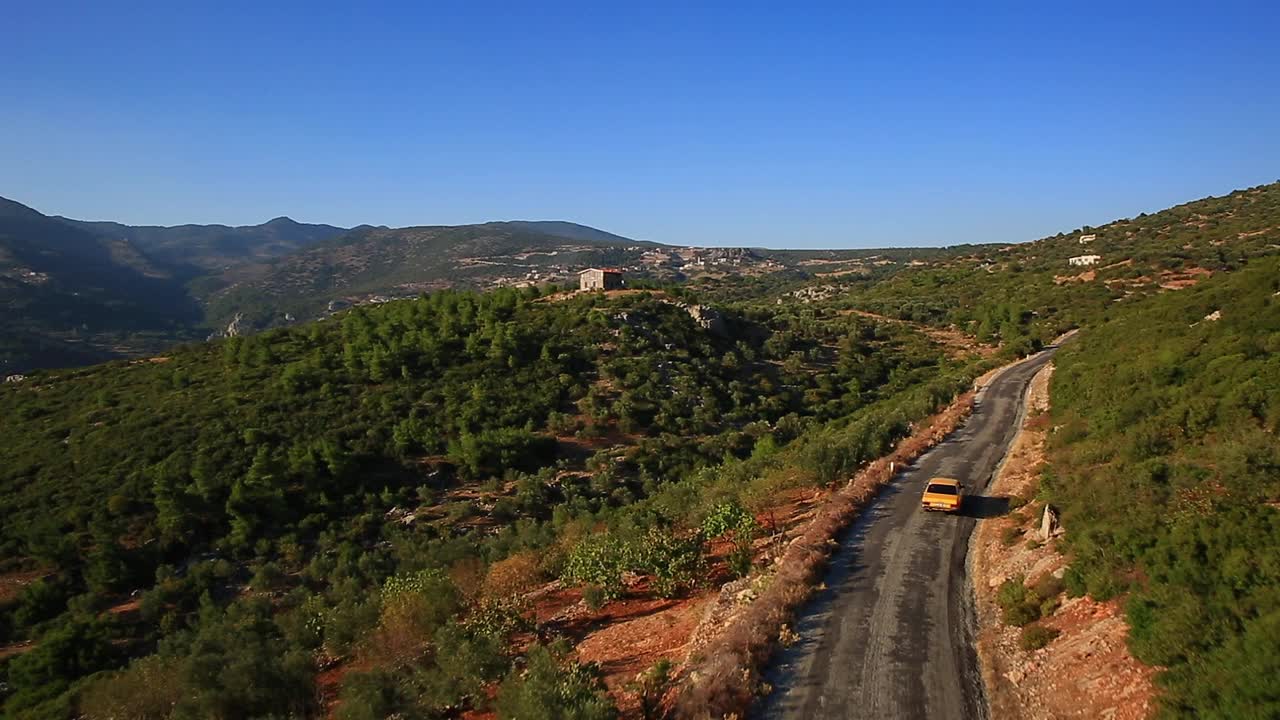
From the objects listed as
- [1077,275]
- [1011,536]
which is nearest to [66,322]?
[1011,536]

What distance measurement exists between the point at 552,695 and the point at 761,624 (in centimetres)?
431

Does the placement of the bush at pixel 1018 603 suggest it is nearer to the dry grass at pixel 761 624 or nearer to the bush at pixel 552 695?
the dry grass at pixel 761 624

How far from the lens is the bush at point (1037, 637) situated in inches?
428

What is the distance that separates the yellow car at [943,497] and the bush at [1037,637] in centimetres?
689

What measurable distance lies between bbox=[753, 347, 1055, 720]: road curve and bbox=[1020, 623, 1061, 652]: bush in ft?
2.84

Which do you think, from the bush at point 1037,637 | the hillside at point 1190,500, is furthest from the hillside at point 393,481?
the hillside at point 1190,500

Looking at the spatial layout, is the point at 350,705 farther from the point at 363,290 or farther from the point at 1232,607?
the point at 363,290

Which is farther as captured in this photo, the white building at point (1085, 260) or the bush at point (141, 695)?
the white building at point (1085, 260)

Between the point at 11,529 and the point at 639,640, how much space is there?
33641 mm

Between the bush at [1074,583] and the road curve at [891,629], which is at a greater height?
the bush at [1074,583]

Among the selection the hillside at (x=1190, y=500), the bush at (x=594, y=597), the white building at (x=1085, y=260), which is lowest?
the bush at (x=594, y=597)

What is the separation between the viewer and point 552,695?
9.05m

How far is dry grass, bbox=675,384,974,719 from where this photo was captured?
9469mm

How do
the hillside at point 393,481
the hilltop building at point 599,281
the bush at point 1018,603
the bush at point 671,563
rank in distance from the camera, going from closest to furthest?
the bush at point 1018,603, the hillside at point 393,481, the bush at point 671,563, the hilltop building at point 599,281
